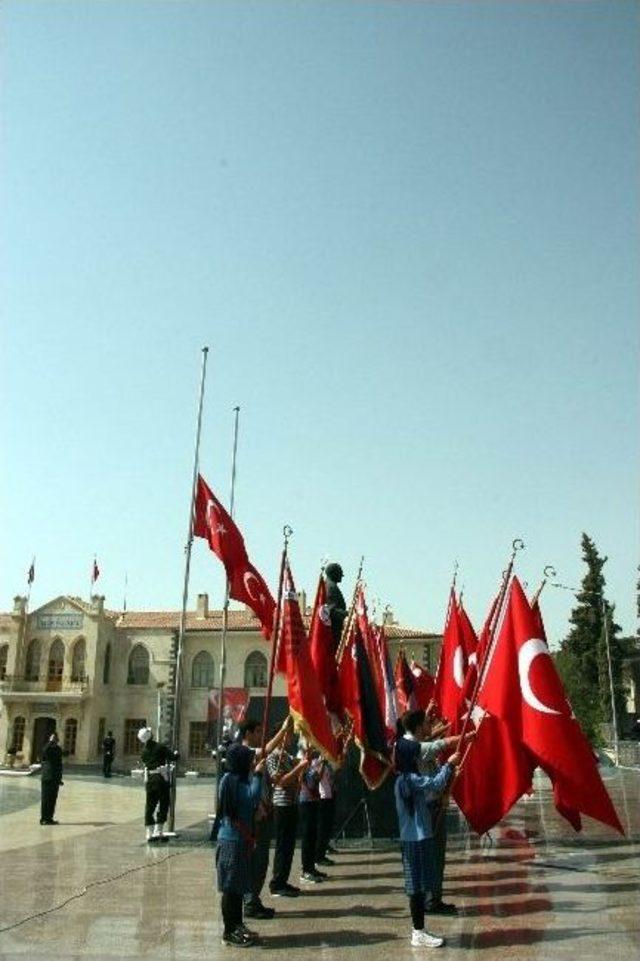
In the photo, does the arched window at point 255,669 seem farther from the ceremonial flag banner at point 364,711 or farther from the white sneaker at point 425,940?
the white sneaker at point 425,940

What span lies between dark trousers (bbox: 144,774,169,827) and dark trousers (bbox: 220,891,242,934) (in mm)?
6822

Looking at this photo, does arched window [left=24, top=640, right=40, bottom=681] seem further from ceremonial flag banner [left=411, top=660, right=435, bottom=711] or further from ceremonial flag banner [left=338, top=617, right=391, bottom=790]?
ceremonial flag banner [left=338, top=617, right=391, bottom=790]

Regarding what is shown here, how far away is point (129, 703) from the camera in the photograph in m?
50.8

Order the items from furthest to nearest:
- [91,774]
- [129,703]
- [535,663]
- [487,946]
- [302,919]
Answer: [129,703] < [91,774] < [535,663] < [302,919] < [487,946]

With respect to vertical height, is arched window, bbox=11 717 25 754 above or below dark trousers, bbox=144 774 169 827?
below

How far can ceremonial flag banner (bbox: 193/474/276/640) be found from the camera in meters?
13.8

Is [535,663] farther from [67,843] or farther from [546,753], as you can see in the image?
[67,843]

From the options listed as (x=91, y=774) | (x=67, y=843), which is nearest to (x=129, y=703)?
(x=91, y=774)

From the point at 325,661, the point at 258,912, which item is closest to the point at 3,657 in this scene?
the point at 325,661

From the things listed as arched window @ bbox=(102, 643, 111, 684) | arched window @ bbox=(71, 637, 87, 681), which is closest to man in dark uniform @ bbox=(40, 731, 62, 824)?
arched window @ bbox=(71, 637, 87, 681)

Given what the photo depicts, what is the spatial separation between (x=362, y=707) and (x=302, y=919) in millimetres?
3217

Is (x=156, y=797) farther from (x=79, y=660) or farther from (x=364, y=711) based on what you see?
(x=79, y=660)

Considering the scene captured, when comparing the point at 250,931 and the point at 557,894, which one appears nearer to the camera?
the point at 250,931

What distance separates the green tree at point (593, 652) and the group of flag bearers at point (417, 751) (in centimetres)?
4462
